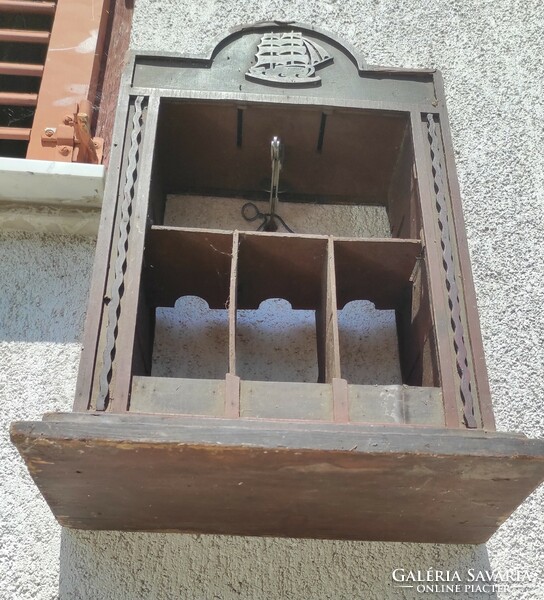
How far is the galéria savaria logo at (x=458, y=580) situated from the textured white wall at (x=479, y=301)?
0.02 metres

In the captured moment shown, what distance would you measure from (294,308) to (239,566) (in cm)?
83

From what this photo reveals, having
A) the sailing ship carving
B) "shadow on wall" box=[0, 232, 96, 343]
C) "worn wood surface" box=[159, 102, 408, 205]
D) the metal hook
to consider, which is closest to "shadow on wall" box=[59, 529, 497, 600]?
"shadow on wall" box=[0, 232, 96, 343]

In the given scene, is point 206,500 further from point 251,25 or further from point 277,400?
point 251,25

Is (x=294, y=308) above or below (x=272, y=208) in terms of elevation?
below

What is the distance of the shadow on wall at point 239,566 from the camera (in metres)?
1.88

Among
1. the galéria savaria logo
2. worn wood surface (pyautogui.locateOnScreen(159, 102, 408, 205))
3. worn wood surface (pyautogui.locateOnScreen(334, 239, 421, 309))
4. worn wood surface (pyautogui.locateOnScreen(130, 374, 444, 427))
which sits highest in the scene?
worn wood surface (pyautogui.locateOnScreen(159, 102, 408, 205))

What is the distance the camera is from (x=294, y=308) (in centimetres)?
227

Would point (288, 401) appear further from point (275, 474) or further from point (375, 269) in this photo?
point (375, 269)

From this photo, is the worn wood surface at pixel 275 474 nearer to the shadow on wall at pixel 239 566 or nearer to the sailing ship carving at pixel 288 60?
the shadow on wall at pixel 239 566

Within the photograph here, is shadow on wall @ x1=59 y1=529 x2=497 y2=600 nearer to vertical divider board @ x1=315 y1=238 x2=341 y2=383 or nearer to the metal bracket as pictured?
vertical divider board @ x1=315 y1=238 x2=341 y2=383

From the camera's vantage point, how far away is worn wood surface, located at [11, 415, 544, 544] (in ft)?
4.90

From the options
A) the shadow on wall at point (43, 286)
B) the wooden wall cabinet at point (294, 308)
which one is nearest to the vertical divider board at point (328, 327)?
the wooden wall cabinet at point (294, 308)

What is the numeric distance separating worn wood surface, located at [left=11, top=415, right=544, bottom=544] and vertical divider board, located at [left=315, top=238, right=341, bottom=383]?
0.82 ft

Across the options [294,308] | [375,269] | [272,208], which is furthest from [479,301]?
[272,208]
